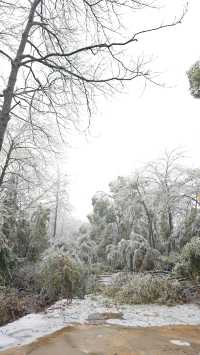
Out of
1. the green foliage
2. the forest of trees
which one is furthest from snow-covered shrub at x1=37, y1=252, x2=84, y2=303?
the green foliage

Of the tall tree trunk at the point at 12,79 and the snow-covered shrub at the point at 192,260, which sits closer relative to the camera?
the tall tree trunk at the point at 12,79

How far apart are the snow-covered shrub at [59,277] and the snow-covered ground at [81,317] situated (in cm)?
29

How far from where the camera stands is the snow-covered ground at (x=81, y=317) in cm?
567

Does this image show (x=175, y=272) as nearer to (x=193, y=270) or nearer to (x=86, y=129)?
(x=193, y=270)

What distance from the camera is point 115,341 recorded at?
5336mm

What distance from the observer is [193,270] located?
31.7ft

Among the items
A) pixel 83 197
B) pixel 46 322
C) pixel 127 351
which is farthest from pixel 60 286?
pixel 83 197

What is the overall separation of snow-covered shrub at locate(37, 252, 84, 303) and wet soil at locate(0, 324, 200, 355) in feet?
6.27

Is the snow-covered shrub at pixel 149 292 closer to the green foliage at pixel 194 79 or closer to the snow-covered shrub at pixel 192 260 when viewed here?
the snow-covered shrub at pixel 192 260

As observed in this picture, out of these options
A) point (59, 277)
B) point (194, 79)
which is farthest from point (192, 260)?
point (194, 79)

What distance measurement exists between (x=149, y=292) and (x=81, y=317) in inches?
97.1

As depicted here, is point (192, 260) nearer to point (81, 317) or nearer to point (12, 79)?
point (81, 317)

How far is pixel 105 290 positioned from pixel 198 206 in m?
6.53

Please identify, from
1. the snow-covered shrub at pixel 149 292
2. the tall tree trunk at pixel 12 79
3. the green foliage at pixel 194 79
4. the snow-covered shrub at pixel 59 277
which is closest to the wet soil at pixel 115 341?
the snow-covered shrub at pixel 59 277
